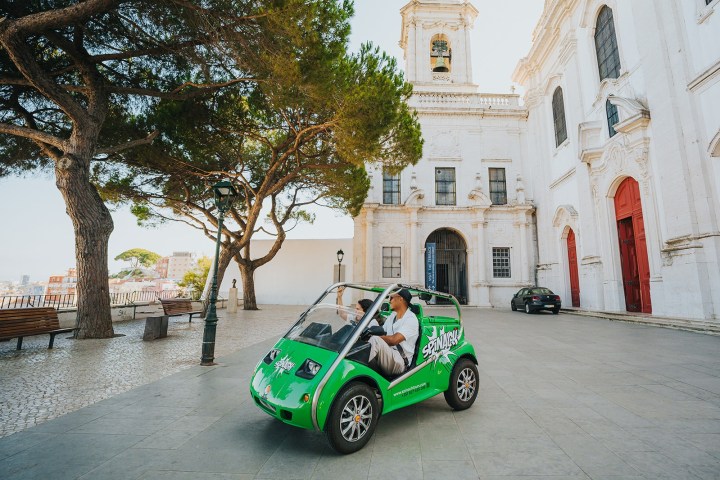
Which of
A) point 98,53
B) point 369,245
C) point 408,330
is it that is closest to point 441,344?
point 408,330

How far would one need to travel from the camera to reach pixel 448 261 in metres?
22.5

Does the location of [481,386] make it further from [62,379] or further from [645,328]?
[645,328]

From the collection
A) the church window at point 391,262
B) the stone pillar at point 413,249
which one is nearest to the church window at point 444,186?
the stone pillar at point 413,249

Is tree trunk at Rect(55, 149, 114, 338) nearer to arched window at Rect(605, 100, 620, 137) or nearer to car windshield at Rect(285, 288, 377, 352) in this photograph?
car windshield at Rect(285, 288, 377, 352)

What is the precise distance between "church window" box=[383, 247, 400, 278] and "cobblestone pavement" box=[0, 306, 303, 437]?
11.7 meters

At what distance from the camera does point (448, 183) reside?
854 inches

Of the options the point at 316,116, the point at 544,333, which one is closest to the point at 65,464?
the point at 544,333

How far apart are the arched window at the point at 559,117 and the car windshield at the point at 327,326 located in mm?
19297

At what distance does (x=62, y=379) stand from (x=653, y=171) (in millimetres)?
16627

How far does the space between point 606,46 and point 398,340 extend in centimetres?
1783

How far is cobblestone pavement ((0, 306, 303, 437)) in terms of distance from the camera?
3.89m

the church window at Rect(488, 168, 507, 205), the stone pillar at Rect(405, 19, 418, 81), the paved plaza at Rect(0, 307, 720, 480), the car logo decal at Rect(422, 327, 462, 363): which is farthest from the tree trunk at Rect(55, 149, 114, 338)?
the stone pillar at Rect(405, 19, 418, 81)

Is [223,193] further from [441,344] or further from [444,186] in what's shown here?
[444,186]

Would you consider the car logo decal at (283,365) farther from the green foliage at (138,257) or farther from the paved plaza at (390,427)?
the green foliage at (138,257)
